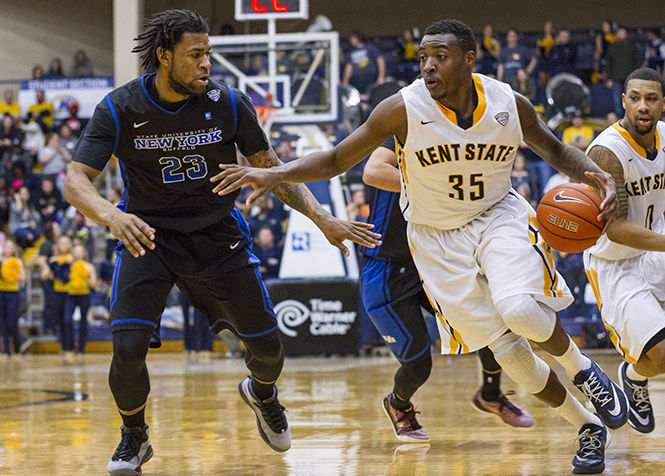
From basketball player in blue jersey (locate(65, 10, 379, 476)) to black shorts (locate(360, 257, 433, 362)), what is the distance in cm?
95

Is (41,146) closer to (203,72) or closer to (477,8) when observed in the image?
(477,8)

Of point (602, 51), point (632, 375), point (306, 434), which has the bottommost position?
point (306, 434)

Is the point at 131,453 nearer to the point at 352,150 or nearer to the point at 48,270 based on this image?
the point at 352,150

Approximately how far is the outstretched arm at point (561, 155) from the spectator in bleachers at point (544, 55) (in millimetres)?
13034

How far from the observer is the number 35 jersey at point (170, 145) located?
441 cm

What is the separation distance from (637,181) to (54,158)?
14.2 metres

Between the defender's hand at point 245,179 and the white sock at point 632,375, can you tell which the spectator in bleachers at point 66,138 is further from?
the defender's hand at point 245,179

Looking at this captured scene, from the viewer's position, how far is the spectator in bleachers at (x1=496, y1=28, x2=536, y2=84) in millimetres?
16469

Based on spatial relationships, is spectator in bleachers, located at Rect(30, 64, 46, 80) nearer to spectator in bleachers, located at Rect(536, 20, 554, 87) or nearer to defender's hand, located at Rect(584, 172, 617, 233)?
spectator in bleachers, located at Rect(536, 20, 554, 87)

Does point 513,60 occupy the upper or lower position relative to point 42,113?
upper

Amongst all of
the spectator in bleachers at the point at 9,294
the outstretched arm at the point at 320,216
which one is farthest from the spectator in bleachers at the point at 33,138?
the outstretched arm at the point at 320,216

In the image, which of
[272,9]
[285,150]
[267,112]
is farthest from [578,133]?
[272,9]

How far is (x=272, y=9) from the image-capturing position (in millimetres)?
11609

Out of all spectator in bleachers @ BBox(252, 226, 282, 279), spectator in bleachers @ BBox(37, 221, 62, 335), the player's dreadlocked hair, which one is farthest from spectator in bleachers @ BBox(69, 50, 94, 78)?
the player's dreadlocked hair
